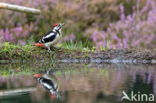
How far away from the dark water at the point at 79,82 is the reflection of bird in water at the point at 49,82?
5 centimetres

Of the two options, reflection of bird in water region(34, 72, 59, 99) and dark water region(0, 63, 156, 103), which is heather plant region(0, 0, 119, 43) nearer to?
dark water region(0, 63, 156, 103)

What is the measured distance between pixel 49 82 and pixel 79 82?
41cm

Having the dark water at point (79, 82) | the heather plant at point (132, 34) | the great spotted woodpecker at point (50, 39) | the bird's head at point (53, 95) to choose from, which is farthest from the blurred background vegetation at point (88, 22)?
the bird's head at point (53, 95)

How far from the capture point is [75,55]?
407 inches

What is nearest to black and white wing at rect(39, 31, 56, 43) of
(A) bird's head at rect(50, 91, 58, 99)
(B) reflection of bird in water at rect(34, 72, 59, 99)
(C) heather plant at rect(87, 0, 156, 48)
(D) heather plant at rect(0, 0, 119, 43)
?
(B) reflection of bird in water at rect(34, 72, 59, 99)

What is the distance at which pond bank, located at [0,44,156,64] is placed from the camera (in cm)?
1009

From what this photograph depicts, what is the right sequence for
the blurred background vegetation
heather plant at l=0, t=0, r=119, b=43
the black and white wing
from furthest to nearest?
1. heather plant at l=0, t=0, r=119, b=43
2. the blurred background vegetation
3. the black and white wing

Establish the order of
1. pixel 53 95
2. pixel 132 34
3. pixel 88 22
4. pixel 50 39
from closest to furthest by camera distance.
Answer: pixel 53 95, pixel 50 39, pixel 132 34, pixel 88 22

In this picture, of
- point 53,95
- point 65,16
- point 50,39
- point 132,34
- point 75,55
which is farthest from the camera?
point 65,16

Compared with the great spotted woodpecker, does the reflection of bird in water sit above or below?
below

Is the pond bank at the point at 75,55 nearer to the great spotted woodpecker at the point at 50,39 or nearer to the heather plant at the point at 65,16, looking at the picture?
the great spotted woodpecker at the point at 50,39

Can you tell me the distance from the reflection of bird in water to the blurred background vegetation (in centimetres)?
555

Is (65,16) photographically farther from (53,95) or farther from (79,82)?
(53,95)

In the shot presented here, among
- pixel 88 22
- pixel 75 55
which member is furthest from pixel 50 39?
pixel 88 22
